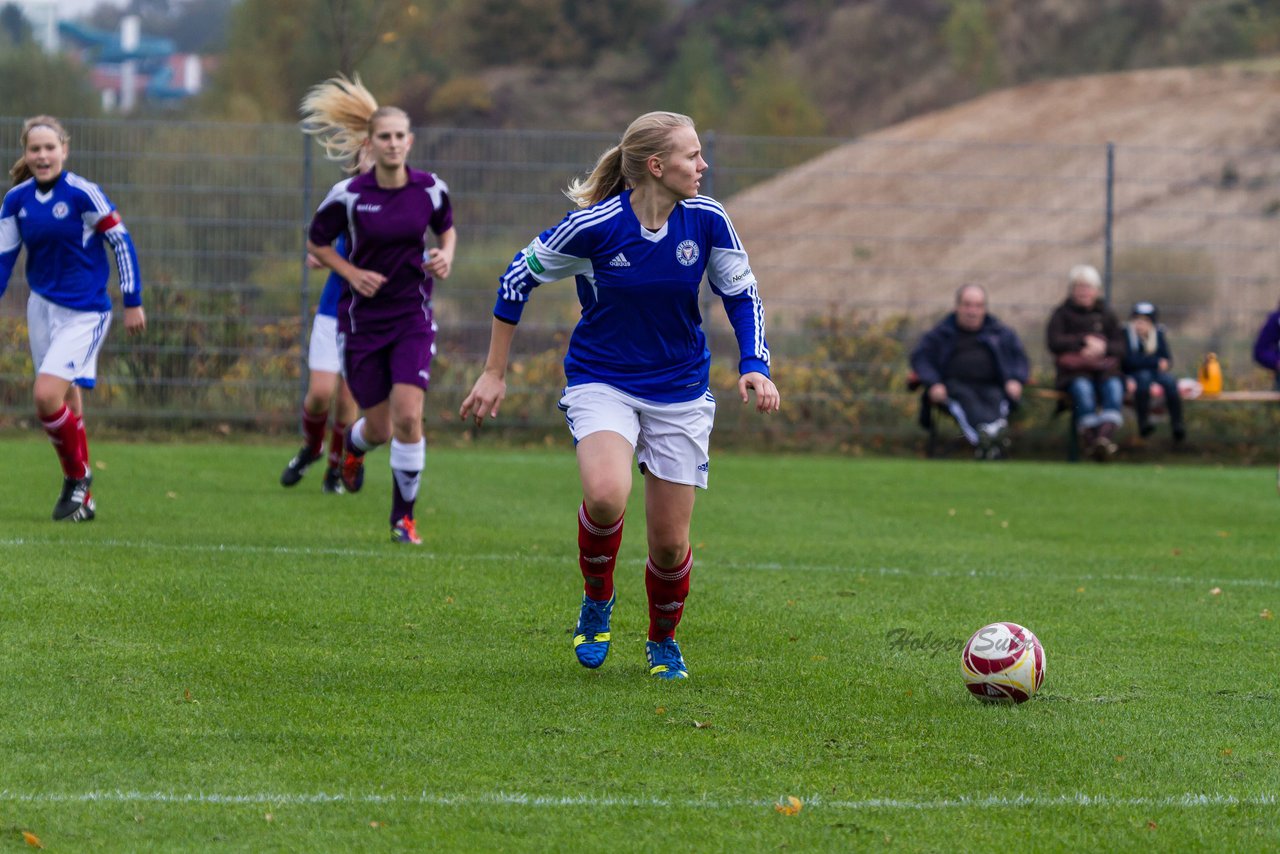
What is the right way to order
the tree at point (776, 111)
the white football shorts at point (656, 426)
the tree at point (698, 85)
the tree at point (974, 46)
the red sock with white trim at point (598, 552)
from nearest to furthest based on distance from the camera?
the white football shorts at point (656, 426), the red sock with white trim at point (598, 552), the tree at point (776, 111), the tree at point (698, 85), the tree at point (974, 46)

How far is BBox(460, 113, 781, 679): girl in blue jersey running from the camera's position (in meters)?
6.00

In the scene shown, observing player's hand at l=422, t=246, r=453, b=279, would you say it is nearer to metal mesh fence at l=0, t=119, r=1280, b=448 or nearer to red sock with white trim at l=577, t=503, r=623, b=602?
→ red sock with white trim at l=577, t=503, r=623, b=602

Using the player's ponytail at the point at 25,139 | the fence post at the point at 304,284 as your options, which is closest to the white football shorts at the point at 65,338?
the player's ponytail at the point at 25,139

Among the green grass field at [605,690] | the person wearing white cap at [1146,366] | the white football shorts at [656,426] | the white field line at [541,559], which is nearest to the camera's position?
the green grass field at [605,690]

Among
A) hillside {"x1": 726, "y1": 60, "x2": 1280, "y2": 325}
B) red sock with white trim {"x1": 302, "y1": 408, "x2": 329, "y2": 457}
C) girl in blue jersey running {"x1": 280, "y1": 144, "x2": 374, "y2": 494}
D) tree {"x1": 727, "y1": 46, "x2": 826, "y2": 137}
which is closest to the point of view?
girl in blue jersey running {"x1": 280, "y1": 144, "x2": 374, "y2": 494}

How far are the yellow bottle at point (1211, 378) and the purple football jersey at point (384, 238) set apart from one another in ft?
29.4

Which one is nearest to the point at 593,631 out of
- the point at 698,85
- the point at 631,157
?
the point at 631,157

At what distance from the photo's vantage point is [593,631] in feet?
20.8

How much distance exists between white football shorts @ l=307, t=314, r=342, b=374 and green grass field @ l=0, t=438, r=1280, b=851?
0.99m

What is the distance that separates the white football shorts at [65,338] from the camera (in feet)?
31.5

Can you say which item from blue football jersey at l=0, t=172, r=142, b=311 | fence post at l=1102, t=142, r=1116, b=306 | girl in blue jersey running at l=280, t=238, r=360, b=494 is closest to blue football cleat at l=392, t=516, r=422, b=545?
girl in blue jersey running at l=280, t=238, r=360, b=494

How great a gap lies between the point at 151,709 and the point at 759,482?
8314mm

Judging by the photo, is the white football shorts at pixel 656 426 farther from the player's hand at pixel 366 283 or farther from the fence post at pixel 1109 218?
the fence post at pixel 1109 218

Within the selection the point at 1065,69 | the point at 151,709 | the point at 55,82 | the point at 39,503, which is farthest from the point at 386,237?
the point at 1065,69
